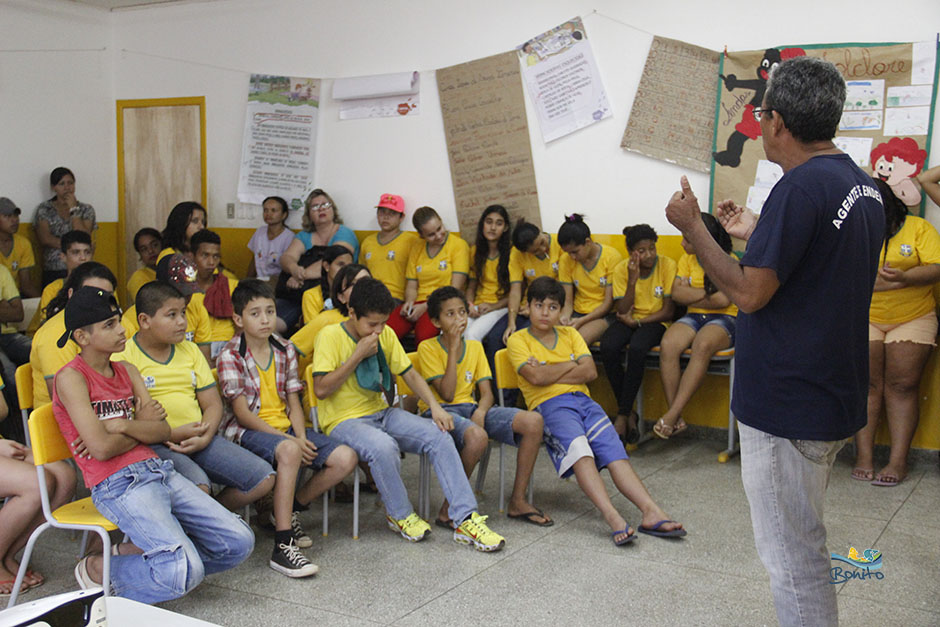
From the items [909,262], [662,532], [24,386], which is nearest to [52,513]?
[24,386]

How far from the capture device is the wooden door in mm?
7141

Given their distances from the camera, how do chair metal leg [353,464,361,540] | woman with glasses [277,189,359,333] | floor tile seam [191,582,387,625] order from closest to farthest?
floor tile seam [191,582,387,625]
chair metal leg [353,464,361,540]
woman with glasses [277,189,359,333]

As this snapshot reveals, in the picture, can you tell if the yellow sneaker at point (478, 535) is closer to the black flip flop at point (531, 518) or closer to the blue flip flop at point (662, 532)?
the black flip flop at point (531, 518)

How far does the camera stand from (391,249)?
6.01 m

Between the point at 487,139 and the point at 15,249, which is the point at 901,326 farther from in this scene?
the point at 15,249

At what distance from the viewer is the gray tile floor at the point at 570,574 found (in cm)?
284

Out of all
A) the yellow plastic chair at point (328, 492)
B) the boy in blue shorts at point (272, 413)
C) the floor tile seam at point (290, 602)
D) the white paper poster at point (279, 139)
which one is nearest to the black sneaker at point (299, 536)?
the boy in blue shorts at point (272, 413)

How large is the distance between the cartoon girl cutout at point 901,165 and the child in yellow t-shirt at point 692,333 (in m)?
0.87

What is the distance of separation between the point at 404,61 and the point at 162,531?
4.28 metres

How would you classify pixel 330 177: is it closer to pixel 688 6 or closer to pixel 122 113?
pixel 122 113

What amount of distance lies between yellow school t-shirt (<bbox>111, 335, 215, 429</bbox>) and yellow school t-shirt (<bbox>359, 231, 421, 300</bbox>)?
2695 millimetres

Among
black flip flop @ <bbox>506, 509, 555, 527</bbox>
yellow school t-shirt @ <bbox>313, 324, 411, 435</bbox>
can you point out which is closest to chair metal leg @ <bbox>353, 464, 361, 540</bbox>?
yellow school t-shirt @ <bbox>313, 324, 411, 435</bbox>

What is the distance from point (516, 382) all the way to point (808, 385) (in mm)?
2237

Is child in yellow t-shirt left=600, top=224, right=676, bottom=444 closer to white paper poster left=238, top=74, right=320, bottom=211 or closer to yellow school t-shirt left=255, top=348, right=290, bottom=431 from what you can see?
yellow school t-shirt left=255, top=348, right=290, bottom=431
